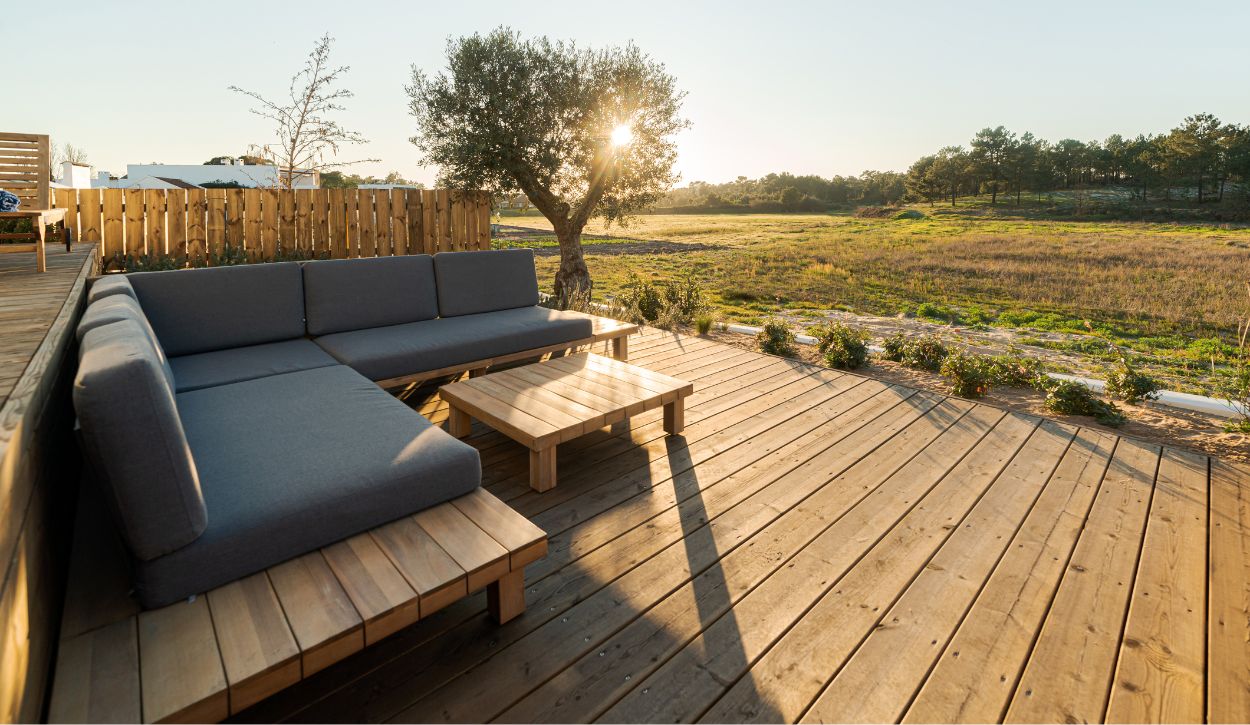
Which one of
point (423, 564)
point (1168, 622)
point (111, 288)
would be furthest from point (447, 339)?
point (1168, 622)

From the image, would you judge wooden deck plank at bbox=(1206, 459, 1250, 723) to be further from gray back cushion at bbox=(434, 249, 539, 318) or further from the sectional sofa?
gray back cushion at bbox=(434, 249, 539, 318)

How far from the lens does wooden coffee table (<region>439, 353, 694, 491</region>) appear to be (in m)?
2.80

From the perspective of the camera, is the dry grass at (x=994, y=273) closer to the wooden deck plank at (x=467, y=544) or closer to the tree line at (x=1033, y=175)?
the wooden deck plank at (x=467, y=544)

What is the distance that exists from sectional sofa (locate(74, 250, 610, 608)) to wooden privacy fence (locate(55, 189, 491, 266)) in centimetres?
244

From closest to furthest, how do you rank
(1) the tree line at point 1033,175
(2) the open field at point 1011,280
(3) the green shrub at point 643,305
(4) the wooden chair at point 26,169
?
(4) the wooden chair at point 26,169, (3) the green shrub at point 643,305, (2) the open field at point 1011,280, (1) the tree line at point 1033,175

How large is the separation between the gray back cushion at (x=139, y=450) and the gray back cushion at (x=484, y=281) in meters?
3.03

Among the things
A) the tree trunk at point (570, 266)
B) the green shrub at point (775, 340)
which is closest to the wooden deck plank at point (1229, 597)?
the green shrub at point (775, 340)

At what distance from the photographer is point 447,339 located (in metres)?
3.83

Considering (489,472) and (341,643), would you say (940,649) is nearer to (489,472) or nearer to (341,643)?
(341,643)

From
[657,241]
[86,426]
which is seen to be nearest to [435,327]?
[86,426]

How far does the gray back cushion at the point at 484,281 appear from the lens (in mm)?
4488

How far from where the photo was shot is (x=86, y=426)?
4.44 ft

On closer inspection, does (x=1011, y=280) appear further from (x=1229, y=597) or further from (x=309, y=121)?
(x=309, y=121)

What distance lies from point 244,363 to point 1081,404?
5.16m
